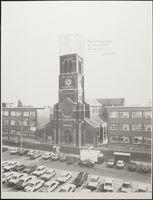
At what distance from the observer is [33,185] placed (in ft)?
10.4

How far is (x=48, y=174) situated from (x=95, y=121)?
1.02 meters

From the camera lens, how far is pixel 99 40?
3.27 metres

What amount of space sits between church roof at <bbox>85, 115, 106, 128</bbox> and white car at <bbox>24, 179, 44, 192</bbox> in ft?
3.54

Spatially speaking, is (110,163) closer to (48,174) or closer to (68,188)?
(68,188)

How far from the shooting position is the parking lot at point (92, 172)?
306 centimetres

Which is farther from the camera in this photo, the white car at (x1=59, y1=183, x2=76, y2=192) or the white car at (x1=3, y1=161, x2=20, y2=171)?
the white car at (x1=3, y1=161, x2=20, y2=171)

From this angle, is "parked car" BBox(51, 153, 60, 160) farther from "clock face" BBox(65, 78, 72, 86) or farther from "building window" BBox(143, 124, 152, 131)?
"building window" BBox(143, 124, 152, 131)

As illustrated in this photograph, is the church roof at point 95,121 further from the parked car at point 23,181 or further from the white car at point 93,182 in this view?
the parked car at point 23,181

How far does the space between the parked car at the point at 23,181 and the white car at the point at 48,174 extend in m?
0.13

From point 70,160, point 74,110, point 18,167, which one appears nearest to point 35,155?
point 18,167

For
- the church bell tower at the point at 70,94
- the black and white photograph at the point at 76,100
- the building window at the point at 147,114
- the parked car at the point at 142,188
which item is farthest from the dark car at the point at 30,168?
the building window at the point at 147,114

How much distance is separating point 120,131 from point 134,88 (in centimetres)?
65

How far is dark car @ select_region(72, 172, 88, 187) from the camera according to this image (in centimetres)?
311

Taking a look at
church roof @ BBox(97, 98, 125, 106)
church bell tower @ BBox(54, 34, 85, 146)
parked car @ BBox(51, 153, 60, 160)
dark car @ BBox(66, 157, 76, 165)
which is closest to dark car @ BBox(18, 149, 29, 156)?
parked car @ BBox(51, 153, 60, 160)
